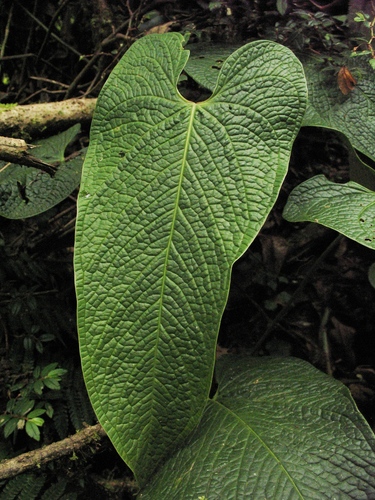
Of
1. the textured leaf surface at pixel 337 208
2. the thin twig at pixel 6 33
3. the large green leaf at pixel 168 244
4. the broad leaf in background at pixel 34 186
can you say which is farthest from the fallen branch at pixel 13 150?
the thin twig at pixel 6 33

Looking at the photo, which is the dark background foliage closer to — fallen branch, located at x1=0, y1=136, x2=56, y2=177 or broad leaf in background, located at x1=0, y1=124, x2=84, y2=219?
broad leaf in background, located at x1=0, y1=124, x2=84, y2=219

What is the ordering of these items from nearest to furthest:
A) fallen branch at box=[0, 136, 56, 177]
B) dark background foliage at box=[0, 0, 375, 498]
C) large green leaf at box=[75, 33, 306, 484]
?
large green leaf at box=[75, 33, 306, 484] < fallen branch at box=[0, 136, 56, 177] < dark background foliage at box=[0, 0, 375, 498]

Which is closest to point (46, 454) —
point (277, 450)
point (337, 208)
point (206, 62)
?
point (277, 450)

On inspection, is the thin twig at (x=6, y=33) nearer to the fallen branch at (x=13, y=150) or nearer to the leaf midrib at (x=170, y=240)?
the fallen branch at (x=13, y=150)

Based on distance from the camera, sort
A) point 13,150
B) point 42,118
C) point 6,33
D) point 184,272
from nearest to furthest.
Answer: point 184,272, point 13,150, point 42,118, point 6,33

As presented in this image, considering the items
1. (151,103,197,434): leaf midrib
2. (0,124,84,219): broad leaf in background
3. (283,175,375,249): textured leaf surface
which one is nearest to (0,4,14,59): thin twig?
(0,124,84,219): broad leaf in background

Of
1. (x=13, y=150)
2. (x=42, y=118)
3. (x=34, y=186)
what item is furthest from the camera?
(x=42, y=118)

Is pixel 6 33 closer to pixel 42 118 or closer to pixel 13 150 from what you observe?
pixel 42 118
